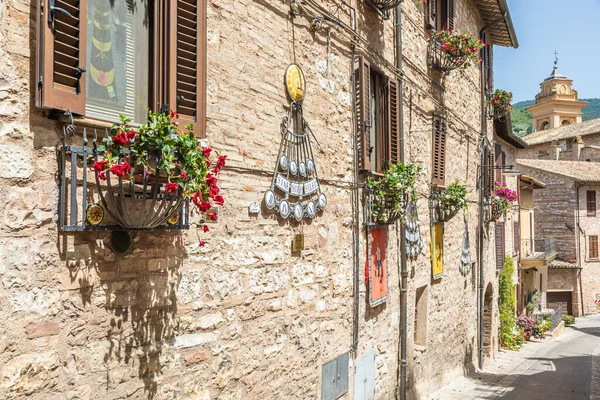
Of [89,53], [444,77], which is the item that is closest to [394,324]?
[444,77]

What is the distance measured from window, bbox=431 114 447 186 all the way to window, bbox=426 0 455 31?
1.73 m

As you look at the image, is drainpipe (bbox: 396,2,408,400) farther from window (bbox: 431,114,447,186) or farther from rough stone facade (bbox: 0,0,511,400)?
window (bbox: 431,114,447,186)

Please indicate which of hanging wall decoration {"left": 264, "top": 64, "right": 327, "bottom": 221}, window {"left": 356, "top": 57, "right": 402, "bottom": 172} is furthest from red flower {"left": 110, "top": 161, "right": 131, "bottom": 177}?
window {"left": 356, "top": 57, "right": 402, "bottom": 172}

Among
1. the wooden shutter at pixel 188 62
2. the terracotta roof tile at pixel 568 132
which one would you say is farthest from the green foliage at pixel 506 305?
the terracotta roof tile at pixel 568 132

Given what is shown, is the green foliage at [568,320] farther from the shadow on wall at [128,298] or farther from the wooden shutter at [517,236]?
the shadow on wall at [128,298]

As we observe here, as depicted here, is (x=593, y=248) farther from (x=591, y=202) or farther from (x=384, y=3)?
(x=384, y=3)

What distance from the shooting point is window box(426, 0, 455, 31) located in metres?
9.98

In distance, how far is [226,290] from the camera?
459 centimetres

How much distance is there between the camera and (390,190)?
7.41m

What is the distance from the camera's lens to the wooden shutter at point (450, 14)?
10719mm

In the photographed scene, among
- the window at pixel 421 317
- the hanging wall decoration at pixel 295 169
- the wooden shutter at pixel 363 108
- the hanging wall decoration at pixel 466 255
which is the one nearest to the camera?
the hanging wall decoration at pixel 295 169

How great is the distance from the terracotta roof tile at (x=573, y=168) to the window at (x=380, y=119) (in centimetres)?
2814

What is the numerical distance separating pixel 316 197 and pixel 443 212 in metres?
5.12

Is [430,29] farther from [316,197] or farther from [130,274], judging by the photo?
[130,274]
